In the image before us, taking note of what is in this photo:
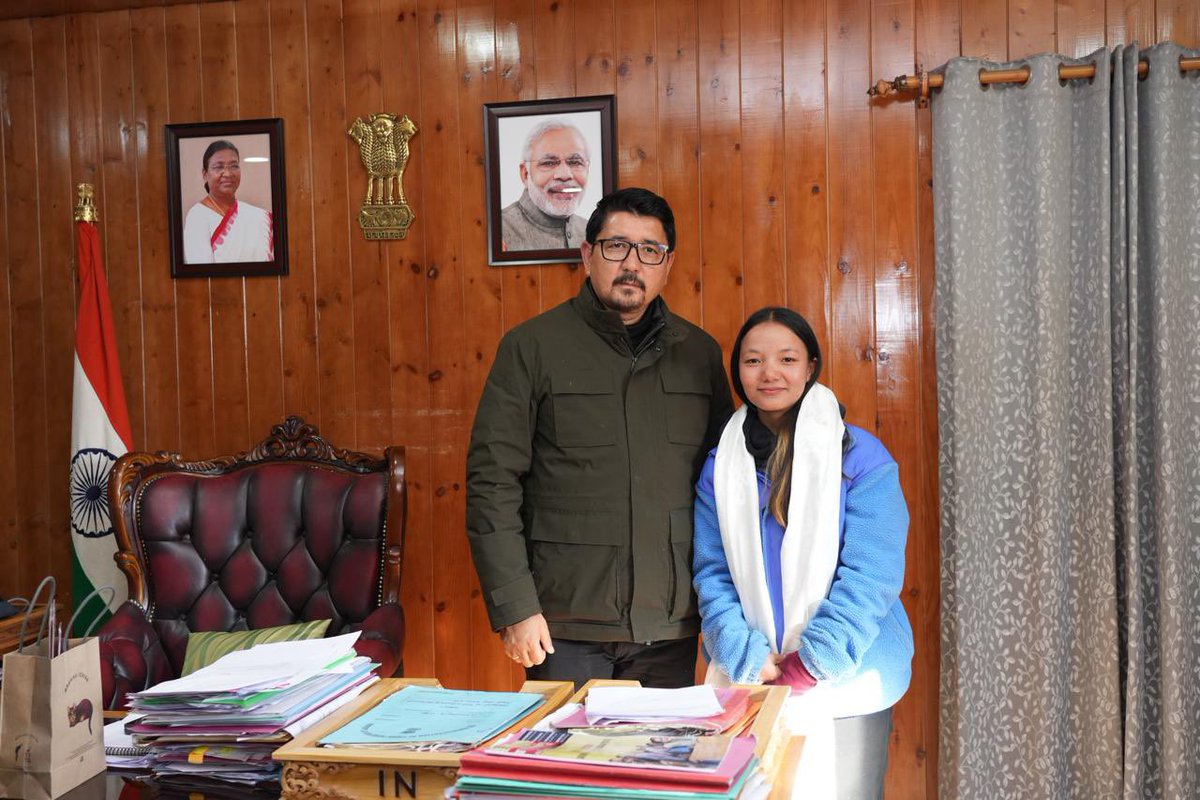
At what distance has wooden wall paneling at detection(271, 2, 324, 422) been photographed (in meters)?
2.97

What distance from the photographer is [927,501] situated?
8.92ft

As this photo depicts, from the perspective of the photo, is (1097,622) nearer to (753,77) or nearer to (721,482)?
(721,482)

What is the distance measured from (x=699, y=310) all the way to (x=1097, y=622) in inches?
52.2

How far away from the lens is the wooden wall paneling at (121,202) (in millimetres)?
3072

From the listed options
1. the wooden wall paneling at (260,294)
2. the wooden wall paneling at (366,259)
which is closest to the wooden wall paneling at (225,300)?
the wooden wall paneling at (260,294)

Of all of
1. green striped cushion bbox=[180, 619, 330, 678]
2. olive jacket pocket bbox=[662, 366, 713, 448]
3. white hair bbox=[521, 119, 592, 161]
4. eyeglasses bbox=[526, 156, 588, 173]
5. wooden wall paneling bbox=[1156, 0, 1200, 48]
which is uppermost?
wooden wall paneling bbox=[1156, 0, 1200, 48]

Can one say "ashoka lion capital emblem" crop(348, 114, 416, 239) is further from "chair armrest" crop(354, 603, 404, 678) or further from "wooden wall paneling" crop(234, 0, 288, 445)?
"chair armrest" crop(354, 603, 404, 678)

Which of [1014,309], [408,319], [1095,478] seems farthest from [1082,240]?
[408,319]

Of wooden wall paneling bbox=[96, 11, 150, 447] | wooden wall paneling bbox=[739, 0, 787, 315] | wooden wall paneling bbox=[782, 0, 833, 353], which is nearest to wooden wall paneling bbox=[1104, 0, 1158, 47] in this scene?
wooden wall paneling bbox=[782, 0, 833, 353]

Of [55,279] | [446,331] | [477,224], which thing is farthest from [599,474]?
[55,279]

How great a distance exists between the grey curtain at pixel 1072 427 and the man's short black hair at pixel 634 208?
2.95 feet

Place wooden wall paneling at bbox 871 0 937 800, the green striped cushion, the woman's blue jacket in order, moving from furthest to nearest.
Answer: wooden wall paneling at bbox 871 0 937 800, the green striped cushion, the woman's blue jacket

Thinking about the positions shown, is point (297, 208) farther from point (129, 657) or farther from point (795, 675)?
point (795, 675)

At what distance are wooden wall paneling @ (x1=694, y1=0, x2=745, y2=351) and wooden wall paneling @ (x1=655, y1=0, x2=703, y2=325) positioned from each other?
2 centimetres
